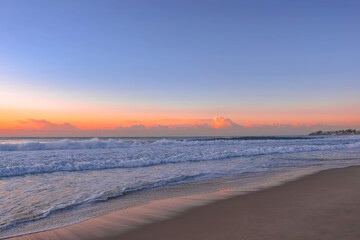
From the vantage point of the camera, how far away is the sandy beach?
4.00 meters

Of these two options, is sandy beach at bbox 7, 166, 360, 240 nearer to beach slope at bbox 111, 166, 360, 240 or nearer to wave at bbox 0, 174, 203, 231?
beach slope at bbox 111, 166, 360, 240

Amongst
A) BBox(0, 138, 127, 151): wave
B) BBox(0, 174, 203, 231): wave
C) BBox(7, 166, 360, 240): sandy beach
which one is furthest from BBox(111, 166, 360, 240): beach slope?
BBox(0, 138, 127, 151): wave

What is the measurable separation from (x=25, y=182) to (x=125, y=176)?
3.42 m

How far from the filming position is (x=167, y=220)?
4973mm

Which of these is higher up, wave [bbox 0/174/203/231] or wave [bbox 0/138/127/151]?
wave [bbox 0/138/127/151]

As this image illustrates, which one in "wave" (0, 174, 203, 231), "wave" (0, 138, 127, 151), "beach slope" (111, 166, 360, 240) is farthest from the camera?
"wave" (0, 138, 127, 151)

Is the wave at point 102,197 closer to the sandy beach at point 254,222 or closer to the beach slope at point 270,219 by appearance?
the sandy beach at point 254,222

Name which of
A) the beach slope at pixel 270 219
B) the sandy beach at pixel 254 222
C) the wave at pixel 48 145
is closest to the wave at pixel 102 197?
the sandy beach at pixel 254 222

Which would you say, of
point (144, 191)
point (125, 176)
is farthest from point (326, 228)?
point (125, 176)

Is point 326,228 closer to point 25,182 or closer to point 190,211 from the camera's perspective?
point 190,211

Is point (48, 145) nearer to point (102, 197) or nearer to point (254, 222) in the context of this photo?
point (102, 197)

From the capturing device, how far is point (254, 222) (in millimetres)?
Result: 4570

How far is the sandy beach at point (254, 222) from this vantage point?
4004mm

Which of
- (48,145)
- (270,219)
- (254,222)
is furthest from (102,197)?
(48,145)
